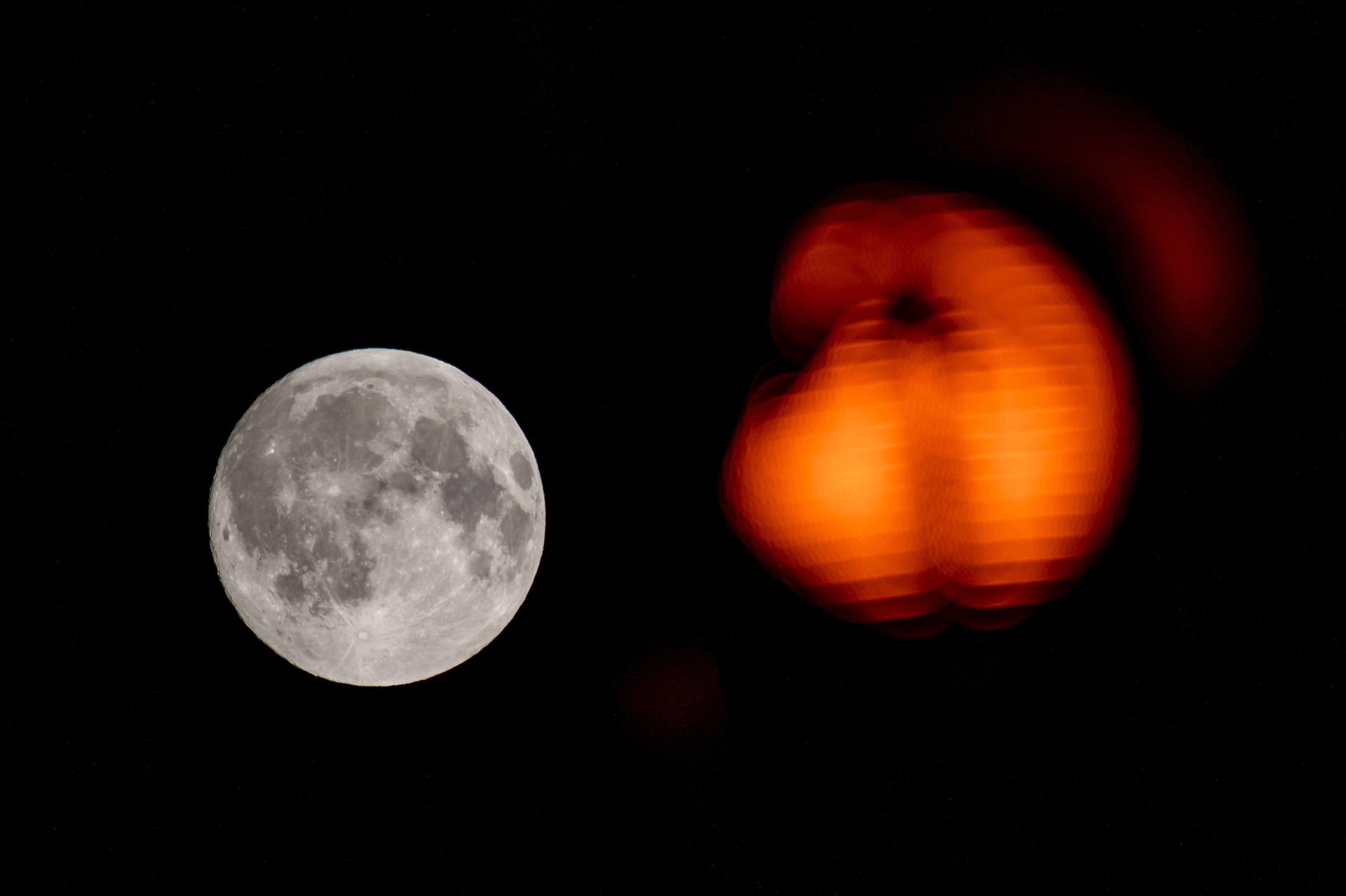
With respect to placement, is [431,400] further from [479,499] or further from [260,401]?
[260,401]

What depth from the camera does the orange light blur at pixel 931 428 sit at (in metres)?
2.16

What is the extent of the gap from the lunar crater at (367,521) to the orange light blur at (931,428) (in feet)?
3.46

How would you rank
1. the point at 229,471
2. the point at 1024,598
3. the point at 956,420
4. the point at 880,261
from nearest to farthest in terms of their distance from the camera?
the point at 229,471
the point at 956,420
the point at 880,261
the point at 1024,598

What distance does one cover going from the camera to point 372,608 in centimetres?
167

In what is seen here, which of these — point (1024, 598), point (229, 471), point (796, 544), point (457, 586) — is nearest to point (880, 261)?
point (796, 544)

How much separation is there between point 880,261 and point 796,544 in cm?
122

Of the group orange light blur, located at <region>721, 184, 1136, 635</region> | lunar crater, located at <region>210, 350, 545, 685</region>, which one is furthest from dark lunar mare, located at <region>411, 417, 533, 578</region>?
orange light blur, located at <region>721, 184, 1136, 635</region>

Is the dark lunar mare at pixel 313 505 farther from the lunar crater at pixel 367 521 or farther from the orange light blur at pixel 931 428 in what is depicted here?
the orange light blur at pixel 931 428

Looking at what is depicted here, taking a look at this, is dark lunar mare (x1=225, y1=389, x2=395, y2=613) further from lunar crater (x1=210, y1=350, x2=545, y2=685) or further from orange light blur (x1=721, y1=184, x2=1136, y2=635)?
orange light blur (x1=721, y1=184, x2=1136, y2=635)

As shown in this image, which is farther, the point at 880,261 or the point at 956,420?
the point at 880,261

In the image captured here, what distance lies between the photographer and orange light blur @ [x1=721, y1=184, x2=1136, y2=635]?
2164 mm

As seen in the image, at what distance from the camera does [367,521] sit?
1637 millimetres

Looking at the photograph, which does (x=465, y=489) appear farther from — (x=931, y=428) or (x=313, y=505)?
(x=931, y=428)

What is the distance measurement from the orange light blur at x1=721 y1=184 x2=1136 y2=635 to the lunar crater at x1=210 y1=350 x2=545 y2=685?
3.46 ft
